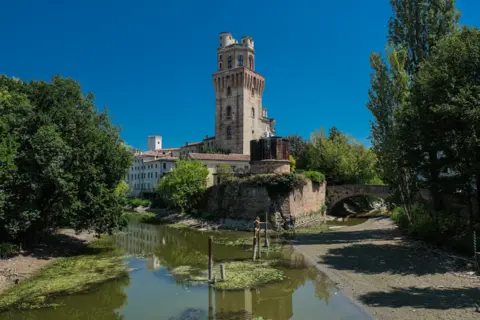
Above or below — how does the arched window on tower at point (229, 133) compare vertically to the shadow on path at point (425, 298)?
above

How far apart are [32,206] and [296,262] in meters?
14.0

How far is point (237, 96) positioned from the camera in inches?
2574

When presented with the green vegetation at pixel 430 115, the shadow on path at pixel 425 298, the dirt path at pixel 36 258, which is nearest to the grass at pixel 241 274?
the shadow on path at pixel 425 298

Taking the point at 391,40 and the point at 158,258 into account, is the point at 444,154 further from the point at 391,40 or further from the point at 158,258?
the point at 158,258

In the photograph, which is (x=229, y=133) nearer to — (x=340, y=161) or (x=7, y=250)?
(x=340, y=161)

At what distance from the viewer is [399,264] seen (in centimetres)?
1550

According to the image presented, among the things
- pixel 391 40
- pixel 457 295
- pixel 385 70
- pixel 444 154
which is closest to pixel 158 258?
pixel 457 295

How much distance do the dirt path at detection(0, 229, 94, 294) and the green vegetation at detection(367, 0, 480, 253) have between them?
2011 cm

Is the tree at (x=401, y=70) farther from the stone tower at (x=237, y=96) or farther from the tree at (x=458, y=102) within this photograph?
the stone tower at (x=237, y=96)

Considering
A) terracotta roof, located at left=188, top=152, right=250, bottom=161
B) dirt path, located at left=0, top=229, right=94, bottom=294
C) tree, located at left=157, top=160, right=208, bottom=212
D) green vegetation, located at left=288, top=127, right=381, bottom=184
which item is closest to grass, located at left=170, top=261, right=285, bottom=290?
dirt path, located at left=0, top=229, right=94, bottom=294

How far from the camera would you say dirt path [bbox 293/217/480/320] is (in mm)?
10359

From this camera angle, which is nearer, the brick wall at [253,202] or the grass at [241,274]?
the grass at [241,274]

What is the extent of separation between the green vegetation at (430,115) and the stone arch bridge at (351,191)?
14591mm

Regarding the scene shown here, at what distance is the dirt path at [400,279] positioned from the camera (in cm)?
1036
